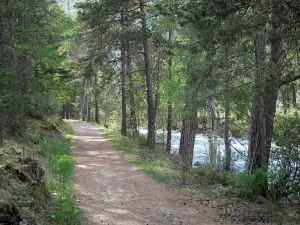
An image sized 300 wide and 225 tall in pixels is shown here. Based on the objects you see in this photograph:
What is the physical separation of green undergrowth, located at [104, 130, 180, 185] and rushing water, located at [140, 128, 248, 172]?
5.65 ft

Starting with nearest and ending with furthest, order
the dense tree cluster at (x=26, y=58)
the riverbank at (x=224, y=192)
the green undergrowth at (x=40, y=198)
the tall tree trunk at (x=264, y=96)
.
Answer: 1. the green undergrowth at (x=40, y=198)
2. the riverbank at (x=224, y=192)
3. the tall tree trunk at (x=264, y=96)
4. the dense tree cluster at (x=26, y=58)

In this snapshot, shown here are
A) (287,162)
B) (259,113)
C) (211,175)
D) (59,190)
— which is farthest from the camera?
(211,175)

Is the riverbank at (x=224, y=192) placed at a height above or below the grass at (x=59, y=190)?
below

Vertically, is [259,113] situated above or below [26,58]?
below

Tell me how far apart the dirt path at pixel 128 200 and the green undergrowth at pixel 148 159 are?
395mm

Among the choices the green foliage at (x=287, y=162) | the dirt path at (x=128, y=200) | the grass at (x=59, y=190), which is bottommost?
the dirt path at (x=128, y=200)

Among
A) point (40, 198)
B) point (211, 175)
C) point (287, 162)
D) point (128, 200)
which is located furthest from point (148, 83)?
point (40, 198)

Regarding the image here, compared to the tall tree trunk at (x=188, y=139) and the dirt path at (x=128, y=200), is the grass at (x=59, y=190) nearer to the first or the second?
the dirt path at (x=128, y=200)

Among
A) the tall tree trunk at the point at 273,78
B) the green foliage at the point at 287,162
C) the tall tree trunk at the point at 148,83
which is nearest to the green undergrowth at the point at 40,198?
the green foliage at the point at 287,162

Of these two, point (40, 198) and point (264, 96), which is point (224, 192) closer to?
point (264, 96)

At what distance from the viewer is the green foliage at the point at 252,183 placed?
808 cm

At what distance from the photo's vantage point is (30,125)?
15.7 meters

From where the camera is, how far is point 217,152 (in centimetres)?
1683

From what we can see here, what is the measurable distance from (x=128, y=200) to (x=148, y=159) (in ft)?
19.6
